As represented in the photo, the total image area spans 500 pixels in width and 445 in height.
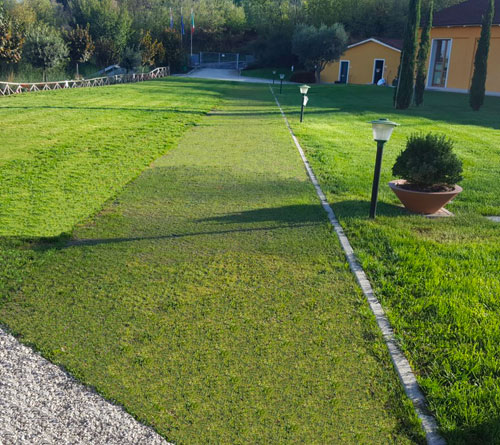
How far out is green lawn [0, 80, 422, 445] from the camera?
9.54ft

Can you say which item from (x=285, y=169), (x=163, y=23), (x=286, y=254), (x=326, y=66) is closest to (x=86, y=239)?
(x=286, y=254)

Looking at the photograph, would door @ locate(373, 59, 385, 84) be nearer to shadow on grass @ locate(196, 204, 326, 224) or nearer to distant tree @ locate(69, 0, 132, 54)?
distant tree @ locate(69, 0, 132, 54)

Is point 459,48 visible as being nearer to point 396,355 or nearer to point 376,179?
point 376,179

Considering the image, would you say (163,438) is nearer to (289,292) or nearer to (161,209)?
(289,292)

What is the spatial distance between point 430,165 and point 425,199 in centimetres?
48

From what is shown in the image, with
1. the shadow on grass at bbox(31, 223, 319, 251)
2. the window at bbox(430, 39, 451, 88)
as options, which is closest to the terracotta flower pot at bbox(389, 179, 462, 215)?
the shadow on grass at bbox(31, 223, 319, 251)

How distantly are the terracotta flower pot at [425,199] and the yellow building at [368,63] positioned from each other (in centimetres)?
3846

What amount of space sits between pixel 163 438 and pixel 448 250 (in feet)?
13.4

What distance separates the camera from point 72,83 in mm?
30422

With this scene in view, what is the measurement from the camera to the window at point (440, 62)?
34.8 metres

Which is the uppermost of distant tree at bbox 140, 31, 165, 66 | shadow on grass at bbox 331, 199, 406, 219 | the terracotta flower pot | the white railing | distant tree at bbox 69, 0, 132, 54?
distant tree at bbox 69, 0, 132, 54

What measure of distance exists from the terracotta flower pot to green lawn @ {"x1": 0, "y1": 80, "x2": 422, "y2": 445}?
1273 millimetres

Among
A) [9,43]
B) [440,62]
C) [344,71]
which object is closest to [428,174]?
[9,43]

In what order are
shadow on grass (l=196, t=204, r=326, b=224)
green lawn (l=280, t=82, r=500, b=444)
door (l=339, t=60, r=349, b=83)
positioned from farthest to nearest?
door (l=339, t=60, r=349, b=83) < shadow on grass (l=196, t=204, r=326, b=224) < green lawn (l=280, t=82, r=500, b=444)
